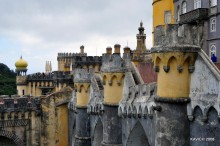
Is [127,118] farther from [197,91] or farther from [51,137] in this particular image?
[51,137]

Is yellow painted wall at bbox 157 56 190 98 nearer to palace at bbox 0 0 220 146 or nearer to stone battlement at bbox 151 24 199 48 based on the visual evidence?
palace at bbox 0 0 220 146

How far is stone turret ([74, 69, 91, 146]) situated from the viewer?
89.4 ft

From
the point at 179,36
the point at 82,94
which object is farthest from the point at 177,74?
the point at 82,94

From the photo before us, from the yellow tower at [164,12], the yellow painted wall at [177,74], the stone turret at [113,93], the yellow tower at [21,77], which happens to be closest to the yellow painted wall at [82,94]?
the stone turret at [113,93]

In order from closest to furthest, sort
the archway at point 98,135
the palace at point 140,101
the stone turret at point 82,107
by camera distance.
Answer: the palace at point 140,101, the archway at point 98,135, the stone turret at point 82,107

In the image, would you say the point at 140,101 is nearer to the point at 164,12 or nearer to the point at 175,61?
the point at 175,61

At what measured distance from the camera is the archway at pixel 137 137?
63.9 feet

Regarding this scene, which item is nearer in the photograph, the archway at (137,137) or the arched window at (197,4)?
the archway at (137,137)

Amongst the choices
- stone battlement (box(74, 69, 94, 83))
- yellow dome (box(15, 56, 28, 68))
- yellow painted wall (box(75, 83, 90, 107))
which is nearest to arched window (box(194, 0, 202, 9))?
stone battlement (box(74, 69, 94, 83))

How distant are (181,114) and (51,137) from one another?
67.0ft

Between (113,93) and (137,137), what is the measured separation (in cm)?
277

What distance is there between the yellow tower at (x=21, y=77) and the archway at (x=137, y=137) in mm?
42985

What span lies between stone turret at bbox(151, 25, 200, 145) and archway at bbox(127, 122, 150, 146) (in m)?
5.47

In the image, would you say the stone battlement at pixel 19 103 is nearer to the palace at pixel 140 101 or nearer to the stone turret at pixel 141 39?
the palace at pixel 140 101
